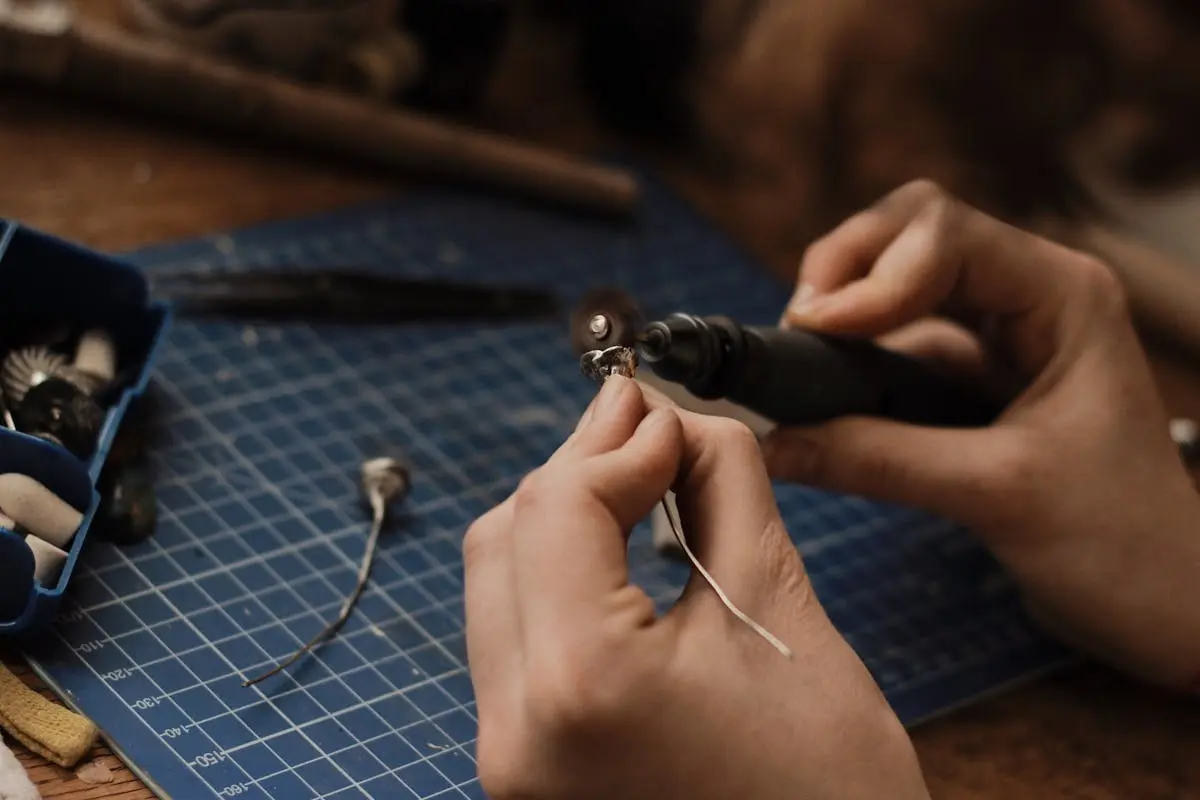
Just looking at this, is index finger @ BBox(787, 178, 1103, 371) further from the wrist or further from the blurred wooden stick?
the blurred wooden stick

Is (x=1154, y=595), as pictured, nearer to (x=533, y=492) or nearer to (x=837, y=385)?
(x=837, y=385)

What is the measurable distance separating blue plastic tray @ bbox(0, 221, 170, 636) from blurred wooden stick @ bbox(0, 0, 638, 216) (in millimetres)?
359

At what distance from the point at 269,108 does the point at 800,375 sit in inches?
25.6

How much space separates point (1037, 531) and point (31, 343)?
640mm

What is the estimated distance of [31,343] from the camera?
32.4 inches

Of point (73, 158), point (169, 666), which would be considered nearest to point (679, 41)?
point (73, 158)

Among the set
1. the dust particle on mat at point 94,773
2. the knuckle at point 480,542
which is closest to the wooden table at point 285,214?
the dust particle on mat at point 94,773

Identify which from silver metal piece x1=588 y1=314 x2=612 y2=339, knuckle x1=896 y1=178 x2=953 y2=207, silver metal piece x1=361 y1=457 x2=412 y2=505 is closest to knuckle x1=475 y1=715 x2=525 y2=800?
silver metal piece x1=588 y1=314 x2=612 y2=339

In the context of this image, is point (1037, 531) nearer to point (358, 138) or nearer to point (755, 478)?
point (755, 478)

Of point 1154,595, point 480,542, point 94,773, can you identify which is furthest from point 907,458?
point 94,773

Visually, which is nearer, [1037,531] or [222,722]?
[222,722]

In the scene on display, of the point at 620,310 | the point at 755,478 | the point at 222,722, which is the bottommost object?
the point at 222,722

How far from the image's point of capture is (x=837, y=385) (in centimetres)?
76

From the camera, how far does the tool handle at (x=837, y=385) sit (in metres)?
0.71
